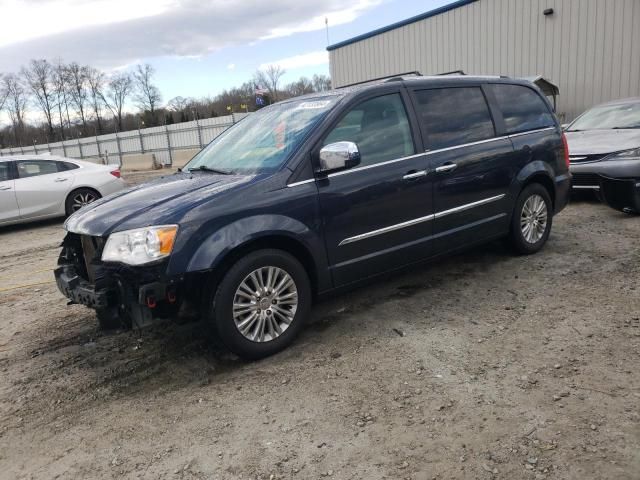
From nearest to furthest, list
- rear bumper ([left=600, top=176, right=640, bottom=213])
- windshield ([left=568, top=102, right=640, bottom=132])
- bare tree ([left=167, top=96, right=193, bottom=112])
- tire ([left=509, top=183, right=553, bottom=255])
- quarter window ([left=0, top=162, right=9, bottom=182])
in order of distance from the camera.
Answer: tire ([left=509, top=183, right=553, bottom=255])
rear bumper ([left=600, top=176, right=640, bottom=213])
windshield ([left=568, top=102, right=640, bottom=132])
quarter window ([left=0, top=162, right=9, bottom=182])
bare tree ([left=167, top=96, right=193, bottom=112])

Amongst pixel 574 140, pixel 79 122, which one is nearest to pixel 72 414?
pixel 574 140

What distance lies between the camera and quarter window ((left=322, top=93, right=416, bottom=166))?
417 centimetres

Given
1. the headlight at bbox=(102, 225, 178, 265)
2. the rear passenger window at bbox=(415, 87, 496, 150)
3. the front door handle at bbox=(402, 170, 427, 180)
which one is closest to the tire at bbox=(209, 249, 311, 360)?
the headlight at bbox=(102, 225, 178, 265)

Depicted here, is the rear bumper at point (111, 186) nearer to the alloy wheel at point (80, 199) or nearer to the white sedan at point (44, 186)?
the white sedan at point (44, 186)

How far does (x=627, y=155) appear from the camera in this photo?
7250mm

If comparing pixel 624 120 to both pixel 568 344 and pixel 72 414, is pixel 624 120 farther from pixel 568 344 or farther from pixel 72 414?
pixel 72 414

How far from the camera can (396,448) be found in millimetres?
2701

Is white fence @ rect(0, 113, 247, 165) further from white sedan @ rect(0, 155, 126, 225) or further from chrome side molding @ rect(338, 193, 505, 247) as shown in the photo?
chrome side molding @ rect(338, 193, 505, 247)

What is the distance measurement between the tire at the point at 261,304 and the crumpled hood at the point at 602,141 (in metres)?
5.89

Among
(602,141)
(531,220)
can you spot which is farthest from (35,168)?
(602,141)

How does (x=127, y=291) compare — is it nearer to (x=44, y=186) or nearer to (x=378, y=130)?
(x=378, y=130)

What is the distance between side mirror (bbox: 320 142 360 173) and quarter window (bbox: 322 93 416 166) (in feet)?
0.61

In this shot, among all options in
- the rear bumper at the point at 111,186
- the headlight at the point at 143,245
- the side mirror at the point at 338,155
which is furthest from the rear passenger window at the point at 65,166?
the side mirror at the point at 338,155

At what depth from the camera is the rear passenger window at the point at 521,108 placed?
17.5 feet
